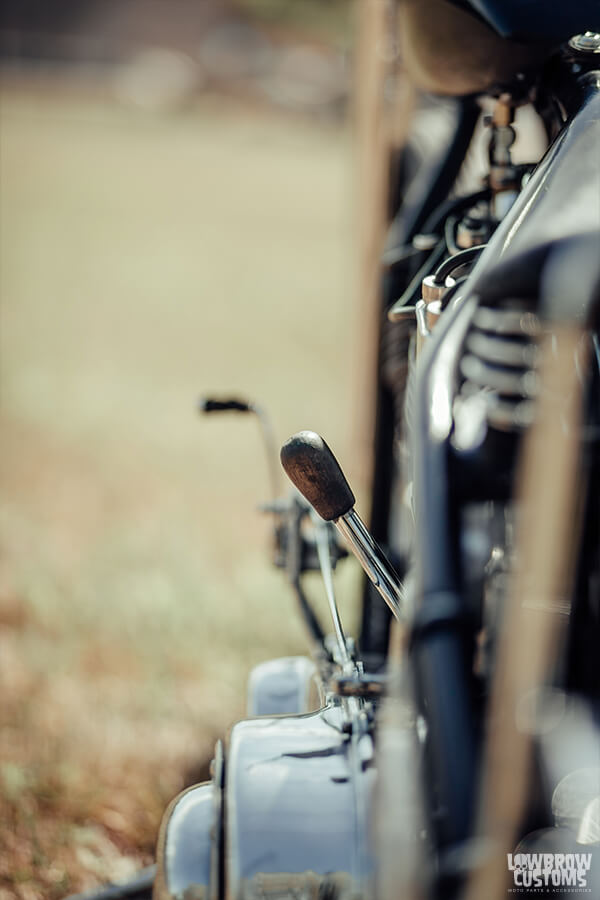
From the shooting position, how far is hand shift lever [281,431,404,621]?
1.03 meters

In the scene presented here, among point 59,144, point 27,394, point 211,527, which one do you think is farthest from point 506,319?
point 59,144

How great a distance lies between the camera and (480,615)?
1298 mm

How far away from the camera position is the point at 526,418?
0.90m

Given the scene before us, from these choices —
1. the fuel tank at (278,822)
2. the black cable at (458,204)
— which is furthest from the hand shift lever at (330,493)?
the black cable at (458,204)

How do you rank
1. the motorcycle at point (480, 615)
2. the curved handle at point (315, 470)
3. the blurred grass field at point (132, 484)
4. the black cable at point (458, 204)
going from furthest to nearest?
1. the blurred grass field at point (132, 484)
2. the black cable at point (458, 204)
3. the curved handle at point (315, 470)
4. the motorcycle at point (480, 615)

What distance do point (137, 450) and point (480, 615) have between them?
119 inches

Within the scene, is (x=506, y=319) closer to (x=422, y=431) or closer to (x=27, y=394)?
(x=422, y=431)

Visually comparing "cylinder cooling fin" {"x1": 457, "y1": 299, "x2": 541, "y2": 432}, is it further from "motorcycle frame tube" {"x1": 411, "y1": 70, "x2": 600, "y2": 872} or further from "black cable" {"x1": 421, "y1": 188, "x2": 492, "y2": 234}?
"black cable" {"x1": 421, "y1": 188, "x2": 492, "y2": 234}

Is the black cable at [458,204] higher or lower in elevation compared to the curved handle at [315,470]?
higher

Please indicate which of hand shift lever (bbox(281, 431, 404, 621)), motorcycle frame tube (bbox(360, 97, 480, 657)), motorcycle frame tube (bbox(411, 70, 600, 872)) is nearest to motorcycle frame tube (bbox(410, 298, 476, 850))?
motorcycle frame tube (bbox(411, 70, 600, 872))

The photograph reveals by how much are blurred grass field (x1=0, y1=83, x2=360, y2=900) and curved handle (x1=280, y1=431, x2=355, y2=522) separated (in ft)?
3.43

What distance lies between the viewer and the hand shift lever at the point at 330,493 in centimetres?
103

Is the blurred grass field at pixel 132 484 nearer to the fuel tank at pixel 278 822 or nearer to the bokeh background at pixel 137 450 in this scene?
the bokeh background at pixel 137 450

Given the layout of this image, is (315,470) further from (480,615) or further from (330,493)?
(480,615)
